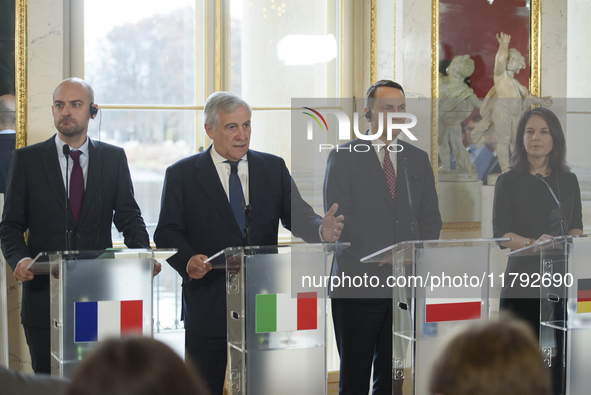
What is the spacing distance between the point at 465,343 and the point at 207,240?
192 cm

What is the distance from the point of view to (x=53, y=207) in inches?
109

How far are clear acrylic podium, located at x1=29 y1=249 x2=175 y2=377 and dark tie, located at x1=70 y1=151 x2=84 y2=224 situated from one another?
0.66m

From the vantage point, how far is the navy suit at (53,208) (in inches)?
108

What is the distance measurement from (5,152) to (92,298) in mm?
2026

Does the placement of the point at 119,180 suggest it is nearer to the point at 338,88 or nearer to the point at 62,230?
the point at 62,230

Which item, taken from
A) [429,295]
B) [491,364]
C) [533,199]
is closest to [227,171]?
[429,295]

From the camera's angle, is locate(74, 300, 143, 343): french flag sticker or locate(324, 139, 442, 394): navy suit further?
locate(324, 139, 442, 394): navy suit

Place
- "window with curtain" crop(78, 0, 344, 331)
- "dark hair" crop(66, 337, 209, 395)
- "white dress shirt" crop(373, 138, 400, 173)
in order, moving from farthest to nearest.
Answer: "window with curtain" crop(78, 0, 344, 331) → "white dress shirt" crop(373, 138, 400, 173) → "dark hair" crop(66, 337, 209, 395)

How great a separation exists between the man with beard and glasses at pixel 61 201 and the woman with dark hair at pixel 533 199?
1.76 m

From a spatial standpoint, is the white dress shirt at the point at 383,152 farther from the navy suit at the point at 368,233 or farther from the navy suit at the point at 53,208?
the navy suit at the point at 53,208

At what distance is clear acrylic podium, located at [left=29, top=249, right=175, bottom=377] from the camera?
204 centimetres

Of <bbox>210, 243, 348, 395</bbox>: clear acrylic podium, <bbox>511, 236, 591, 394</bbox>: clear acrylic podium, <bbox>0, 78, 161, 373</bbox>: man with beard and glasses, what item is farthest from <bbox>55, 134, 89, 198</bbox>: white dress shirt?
<bbox>511, 236, 591, 394</bbox>: clear acrylic podium

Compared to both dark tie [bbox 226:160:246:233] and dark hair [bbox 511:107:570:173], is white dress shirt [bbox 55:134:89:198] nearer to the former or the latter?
dark tie [bbox 226:160:246:233]

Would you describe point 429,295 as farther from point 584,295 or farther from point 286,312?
point 584,295
